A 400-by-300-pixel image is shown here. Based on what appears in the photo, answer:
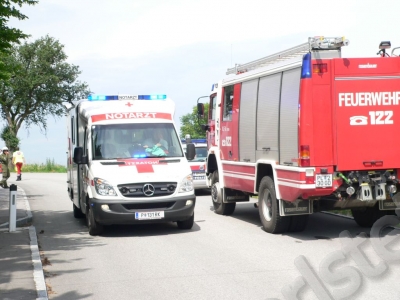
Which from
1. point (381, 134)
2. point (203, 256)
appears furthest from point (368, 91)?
point (203, 256)

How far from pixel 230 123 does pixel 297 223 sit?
11.1 ft

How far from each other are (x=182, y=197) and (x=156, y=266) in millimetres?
3599

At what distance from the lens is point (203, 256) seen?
11016 millimetres

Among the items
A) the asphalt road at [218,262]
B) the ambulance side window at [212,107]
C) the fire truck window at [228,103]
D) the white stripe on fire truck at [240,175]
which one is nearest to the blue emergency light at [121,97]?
the fire truck window at [228,103]

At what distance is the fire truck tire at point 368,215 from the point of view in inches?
538

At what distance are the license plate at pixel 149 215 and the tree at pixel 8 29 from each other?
3.87 metres

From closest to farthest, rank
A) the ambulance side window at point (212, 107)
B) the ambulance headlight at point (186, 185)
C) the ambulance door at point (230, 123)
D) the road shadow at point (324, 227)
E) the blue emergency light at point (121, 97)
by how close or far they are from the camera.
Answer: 1. the road shadow at point (324, 227)
2. the ambulance headlight at point (186, 185)
3. the ambulance door at point (230, 123)
4. the blue emergency light at point (121, 97)
5. the ambulance side window at point (212, 107)

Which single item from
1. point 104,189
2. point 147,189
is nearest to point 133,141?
point 147,189

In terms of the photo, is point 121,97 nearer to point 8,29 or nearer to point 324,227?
point 8,29

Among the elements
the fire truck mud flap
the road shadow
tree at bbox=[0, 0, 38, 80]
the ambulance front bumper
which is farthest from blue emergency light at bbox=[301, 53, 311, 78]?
tree at bbox=[0, 0, 38, 80]

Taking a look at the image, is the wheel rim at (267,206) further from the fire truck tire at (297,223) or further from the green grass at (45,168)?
the green grass at (45,168)

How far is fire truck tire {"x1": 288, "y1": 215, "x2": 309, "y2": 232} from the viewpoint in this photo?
13.3 m

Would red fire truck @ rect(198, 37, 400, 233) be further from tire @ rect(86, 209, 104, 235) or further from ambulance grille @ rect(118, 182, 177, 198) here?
tire @ rect(86, 209, 104, 235)

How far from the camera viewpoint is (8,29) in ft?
44.9
